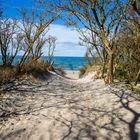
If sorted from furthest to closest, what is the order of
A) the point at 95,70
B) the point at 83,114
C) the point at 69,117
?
the point at 95,70
the point at 83,114
the point at 69,117

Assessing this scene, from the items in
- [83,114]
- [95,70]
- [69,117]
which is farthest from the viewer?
[95,70]

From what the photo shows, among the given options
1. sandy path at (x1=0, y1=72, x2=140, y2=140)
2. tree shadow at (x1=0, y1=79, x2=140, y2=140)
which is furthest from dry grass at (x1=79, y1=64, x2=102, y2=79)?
sandy path at (x1=0, y1=72, x2=140, y2=140)

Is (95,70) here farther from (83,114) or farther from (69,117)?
(69,117)

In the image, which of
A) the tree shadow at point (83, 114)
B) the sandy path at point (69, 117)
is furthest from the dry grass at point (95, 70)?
the sandy path at point (69, 117)

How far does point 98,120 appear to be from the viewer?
23.0ft

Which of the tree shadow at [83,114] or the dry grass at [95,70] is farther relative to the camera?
the dry grass at [95,70]

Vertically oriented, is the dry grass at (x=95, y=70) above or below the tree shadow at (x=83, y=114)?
above

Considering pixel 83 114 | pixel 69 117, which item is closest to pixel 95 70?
pixel 83 114

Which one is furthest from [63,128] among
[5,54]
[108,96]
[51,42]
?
[51,42]

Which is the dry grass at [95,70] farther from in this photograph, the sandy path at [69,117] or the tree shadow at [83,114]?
the sandy path at [69,117]

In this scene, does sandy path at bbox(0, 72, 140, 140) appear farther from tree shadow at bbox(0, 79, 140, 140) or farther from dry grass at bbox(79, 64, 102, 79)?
dry grass at bbox(79, 64, 102, 79)

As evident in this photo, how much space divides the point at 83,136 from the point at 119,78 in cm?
925

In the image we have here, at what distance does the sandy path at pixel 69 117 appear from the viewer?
602cm

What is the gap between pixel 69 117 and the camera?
727 centimetres
